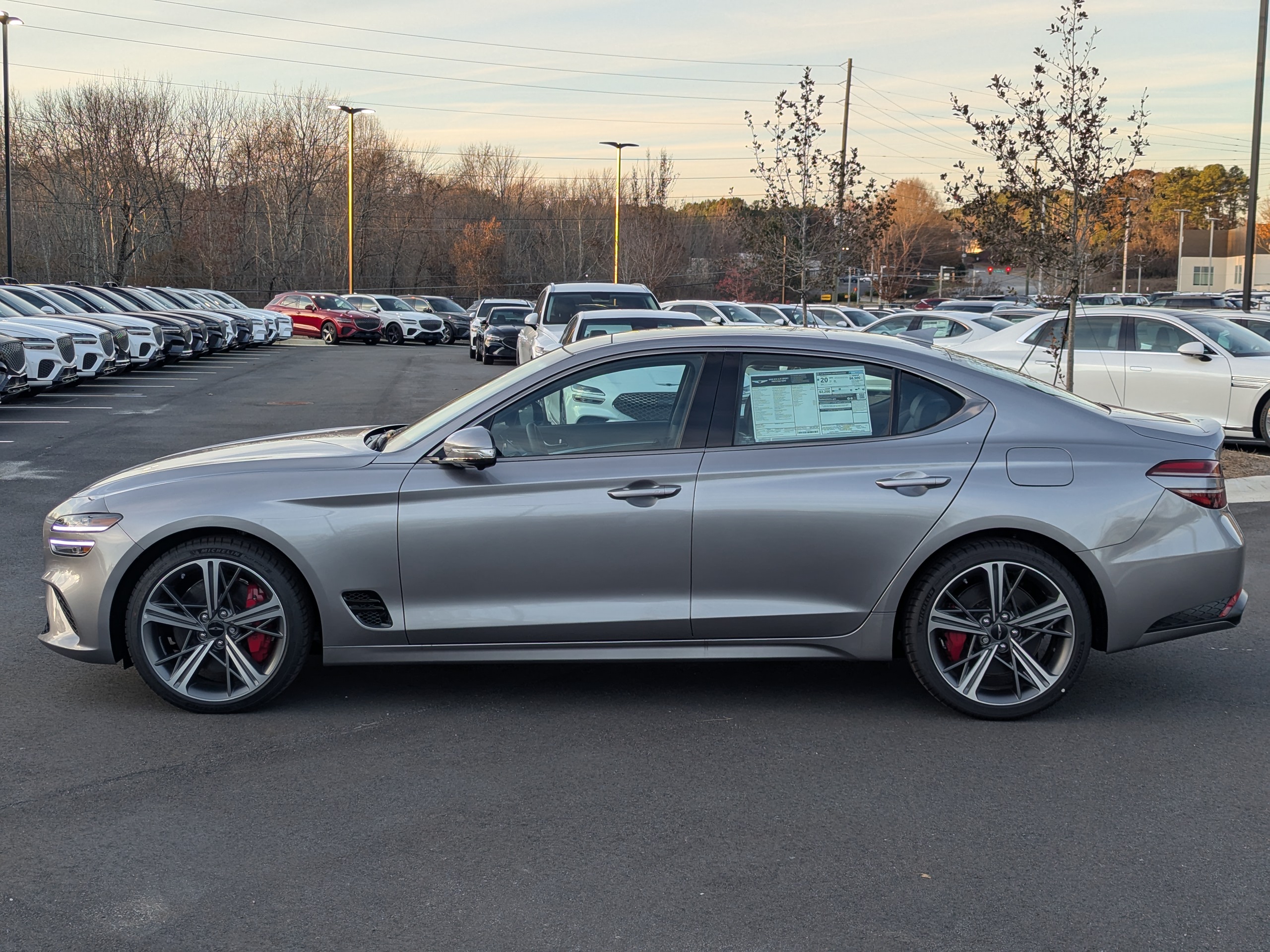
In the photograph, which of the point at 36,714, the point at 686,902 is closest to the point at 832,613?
the point at 686,902

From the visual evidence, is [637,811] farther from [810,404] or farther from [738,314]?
[738,314]

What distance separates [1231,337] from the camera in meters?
14.2

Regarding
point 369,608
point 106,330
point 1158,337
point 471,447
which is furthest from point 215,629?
point 106,330

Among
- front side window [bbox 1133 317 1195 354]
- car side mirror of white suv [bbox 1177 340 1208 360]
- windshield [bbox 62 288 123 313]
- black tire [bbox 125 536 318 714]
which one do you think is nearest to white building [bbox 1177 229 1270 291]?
windshield [bbox 62 288 123 313]

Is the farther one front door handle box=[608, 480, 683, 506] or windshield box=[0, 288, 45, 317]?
windshield box=[0, 288, 45, 317]

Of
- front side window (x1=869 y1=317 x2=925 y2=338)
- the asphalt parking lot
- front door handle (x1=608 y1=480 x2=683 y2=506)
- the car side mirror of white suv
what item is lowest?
the asphalt parking lot

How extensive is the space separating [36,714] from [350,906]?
2.33m

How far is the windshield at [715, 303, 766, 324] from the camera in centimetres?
3153

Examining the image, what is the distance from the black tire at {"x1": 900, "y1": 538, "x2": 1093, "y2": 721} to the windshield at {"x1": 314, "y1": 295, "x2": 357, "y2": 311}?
42.9 metres

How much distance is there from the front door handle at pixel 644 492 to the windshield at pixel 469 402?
0.64 meters

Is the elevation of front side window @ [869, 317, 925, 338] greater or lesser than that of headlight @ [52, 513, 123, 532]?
greater

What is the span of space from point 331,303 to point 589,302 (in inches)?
1174

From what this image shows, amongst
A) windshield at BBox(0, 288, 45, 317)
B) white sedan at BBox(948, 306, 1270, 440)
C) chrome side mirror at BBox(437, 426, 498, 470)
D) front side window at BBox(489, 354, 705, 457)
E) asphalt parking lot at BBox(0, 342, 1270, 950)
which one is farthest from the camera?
windshield at BBox(0, 288, 45, 317)

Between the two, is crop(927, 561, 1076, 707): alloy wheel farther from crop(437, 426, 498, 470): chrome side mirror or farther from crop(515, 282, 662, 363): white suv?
crop(515, 282, 662, 363): white suv
